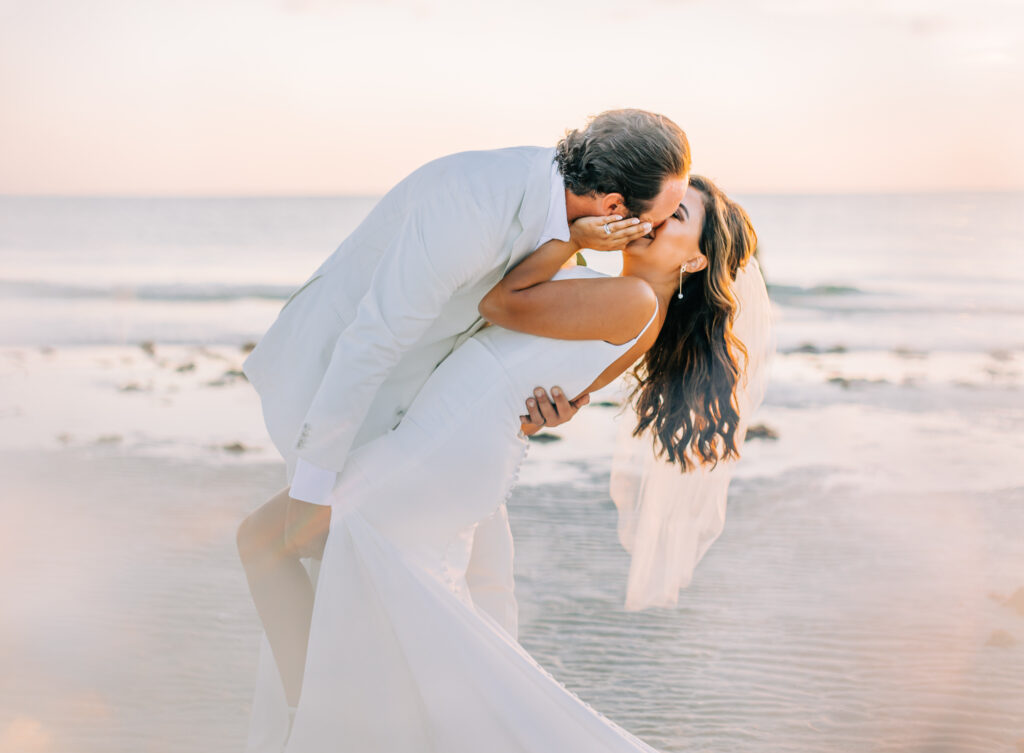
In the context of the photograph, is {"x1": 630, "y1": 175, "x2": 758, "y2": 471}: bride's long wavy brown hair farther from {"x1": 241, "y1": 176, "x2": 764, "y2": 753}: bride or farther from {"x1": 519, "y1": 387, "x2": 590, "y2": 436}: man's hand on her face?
{"x1": 519, "y1": 387, "x2": 590, "y2": 436}: man's hand on her face

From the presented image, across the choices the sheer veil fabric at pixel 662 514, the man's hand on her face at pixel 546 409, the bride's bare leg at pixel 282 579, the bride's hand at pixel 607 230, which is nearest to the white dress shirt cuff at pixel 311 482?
the bride's bare leg at pixel 282 579

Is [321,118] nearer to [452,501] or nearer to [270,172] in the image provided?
[270,172]

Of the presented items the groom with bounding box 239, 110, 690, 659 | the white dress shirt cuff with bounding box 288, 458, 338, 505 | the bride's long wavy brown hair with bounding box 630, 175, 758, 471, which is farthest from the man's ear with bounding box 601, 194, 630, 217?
the white dress shirt cuff with bounding box 288, 458, 338, 505

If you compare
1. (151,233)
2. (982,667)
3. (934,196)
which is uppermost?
(982,667)

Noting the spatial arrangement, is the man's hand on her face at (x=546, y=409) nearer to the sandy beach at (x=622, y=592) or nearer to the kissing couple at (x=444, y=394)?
the kissing couple at (x=444, y=394)

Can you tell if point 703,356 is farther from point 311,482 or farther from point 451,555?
point 311,482

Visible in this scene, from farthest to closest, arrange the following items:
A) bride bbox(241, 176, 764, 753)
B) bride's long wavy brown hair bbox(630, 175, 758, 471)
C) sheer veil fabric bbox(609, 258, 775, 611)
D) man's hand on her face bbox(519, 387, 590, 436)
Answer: sheer veil fabric bbox(609, 258, 775, 611), bride's long wavy brown hair bbox(630, 175, 758, 471), man's hand on her face bbox(519, 387, 590, 436), bride bbox(241, 176, 764, 753)

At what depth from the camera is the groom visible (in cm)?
229

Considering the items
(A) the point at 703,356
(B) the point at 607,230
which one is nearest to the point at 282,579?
(B) the point at 607,230

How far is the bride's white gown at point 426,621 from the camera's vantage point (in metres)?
2.49

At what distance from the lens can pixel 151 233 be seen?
89.4ft

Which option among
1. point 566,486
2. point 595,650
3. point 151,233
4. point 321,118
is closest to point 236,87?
point 321,118

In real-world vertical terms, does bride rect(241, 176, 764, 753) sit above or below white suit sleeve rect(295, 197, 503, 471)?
below

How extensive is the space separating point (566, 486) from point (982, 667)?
112 inches
